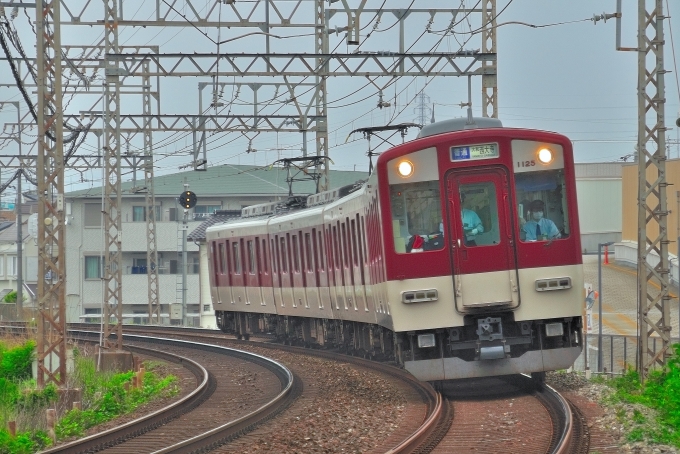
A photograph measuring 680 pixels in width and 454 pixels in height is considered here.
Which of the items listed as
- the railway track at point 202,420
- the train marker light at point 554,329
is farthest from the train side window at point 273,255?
the train marker light at point 554,329

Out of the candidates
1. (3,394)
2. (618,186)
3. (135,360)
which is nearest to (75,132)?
(135,360)

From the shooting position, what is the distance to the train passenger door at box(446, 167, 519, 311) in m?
12.8

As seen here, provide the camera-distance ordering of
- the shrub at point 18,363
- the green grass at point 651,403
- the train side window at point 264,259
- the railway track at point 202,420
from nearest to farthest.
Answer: the green grass at point 651,403 → the railway track at point 202,420 → the shrub at point 18,363 → the train side window at point 264,259

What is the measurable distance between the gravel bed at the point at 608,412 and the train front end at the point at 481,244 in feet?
2.21

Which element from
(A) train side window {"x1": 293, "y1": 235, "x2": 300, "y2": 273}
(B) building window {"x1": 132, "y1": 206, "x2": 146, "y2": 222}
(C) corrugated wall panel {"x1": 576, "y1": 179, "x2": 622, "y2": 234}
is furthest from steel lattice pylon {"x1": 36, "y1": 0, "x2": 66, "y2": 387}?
(B) building window {"x1": 132, "y1": 206, "x2": 146, "y2": 222}

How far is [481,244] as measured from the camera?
12805 mm

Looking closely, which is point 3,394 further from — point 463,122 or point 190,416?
point 463,122

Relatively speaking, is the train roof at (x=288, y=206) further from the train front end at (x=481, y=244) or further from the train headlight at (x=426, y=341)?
the train headlight at (x=426, y=341)

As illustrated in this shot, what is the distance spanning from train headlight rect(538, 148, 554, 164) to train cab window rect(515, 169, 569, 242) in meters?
0.11

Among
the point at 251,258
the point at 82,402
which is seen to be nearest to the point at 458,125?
the point at 82,402

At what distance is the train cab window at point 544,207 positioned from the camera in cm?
1286

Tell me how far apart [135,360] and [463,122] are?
9.92m

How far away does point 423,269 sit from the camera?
1281 centimetres

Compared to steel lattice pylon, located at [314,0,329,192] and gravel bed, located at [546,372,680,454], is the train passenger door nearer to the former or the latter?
gravel bed, located at [546,372,680,454]
